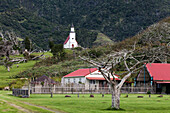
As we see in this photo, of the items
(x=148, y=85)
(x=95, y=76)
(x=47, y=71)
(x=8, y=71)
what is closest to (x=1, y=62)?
(x=8, y=71)

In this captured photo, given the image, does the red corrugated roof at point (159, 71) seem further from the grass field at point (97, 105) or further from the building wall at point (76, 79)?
the grass field at point (97, 105)

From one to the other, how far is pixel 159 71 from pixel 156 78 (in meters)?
3.40

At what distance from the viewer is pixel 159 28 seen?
360ft

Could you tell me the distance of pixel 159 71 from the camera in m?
63.0

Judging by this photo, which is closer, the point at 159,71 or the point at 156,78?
the point at 156,78

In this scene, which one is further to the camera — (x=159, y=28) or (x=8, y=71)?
(x=159, y=28)


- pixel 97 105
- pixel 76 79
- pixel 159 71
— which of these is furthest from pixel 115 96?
pixel 76 79

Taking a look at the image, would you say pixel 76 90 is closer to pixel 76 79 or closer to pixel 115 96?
pixel 76 79

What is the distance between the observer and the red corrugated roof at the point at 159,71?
6062 cm

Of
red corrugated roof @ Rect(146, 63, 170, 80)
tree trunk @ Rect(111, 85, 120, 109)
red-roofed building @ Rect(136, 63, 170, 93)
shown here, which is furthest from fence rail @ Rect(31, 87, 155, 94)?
tree trunk @ Rect(111, 85, 120, 109)

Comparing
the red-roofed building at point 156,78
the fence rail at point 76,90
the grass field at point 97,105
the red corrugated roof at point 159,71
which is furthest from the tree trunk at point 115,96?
the red corrugated roof at point 159,71

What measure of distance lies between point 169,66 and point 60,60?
162ft

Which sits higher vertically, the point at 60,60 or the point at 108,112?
the point at 60,60

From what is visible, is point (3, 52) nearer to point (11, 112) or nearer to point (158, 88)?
point (158, 88)
